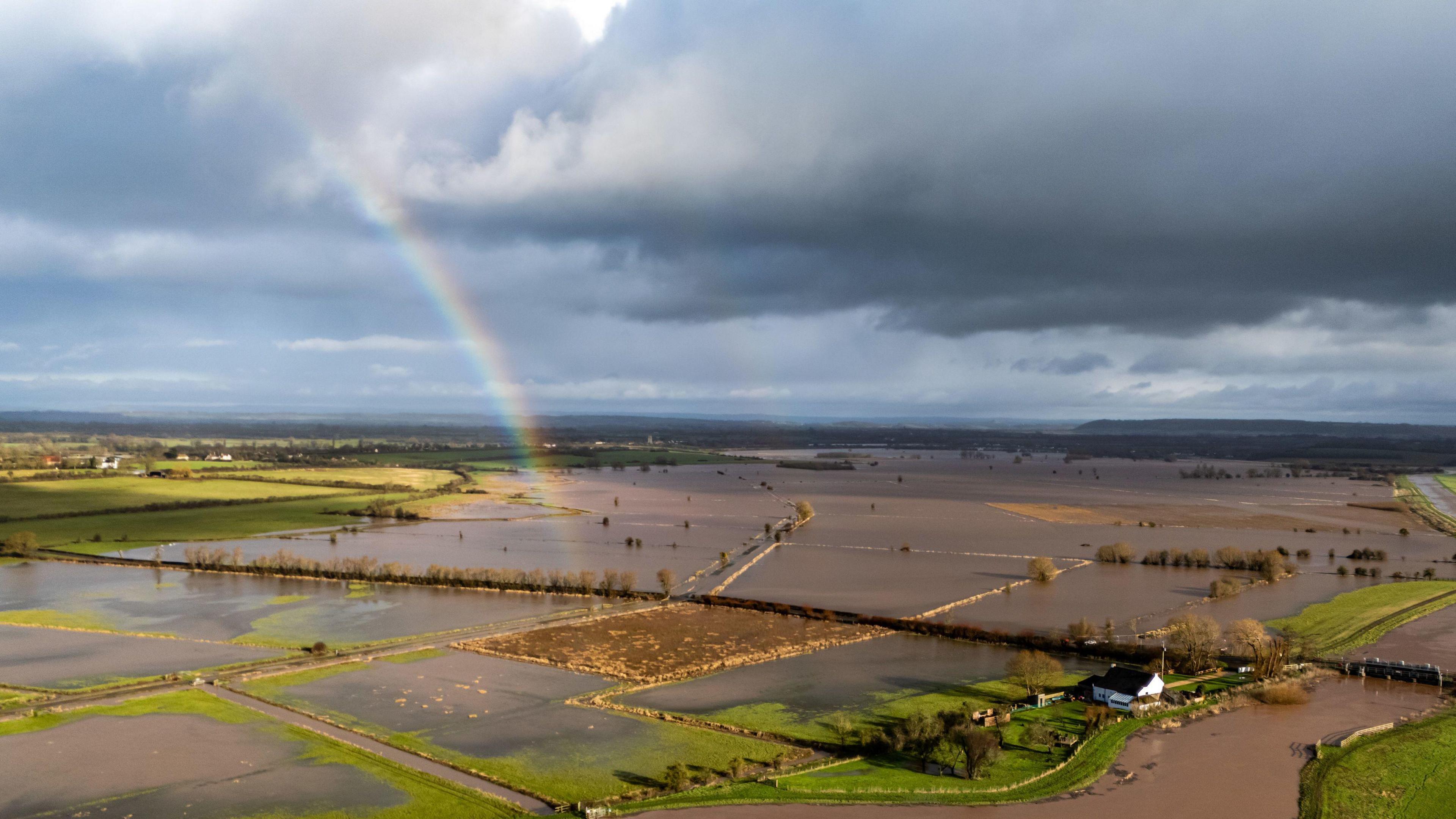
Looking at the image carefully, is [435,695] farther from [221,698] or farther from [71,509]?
[71,509]

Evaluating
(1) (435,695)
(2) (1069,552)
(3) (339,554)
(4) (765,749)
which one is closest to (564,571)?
(3) (339,554)

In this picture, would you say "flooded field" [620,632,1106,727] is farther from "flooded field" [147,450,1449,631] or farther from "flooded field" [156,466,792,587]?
"flooded field" [156,466,792,587]

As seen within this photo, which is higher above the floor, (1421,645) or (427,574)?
(427,574)

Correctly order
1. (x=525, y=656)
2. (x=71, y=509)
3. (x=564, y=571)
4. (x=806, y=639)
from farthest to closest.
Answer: (x=71, y=509) → (x=564, y=571) → (x=806, y=639) → (x=525, y=656)

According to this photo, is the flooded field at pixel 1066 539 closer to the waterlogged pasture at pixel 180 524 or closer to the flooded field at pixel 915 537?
the flooded field at pixel 915 537

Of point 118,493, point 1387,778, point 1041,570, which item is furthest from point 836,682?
point 118,493

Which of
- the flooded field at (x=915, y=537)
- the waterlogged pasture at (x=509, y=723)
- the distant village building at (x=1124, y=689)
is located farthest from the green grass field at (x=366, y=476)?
the distant village building at (x=1124, y=689)

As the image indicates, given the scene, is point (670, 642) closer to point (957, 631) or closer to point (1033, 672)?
point (957, 631)
